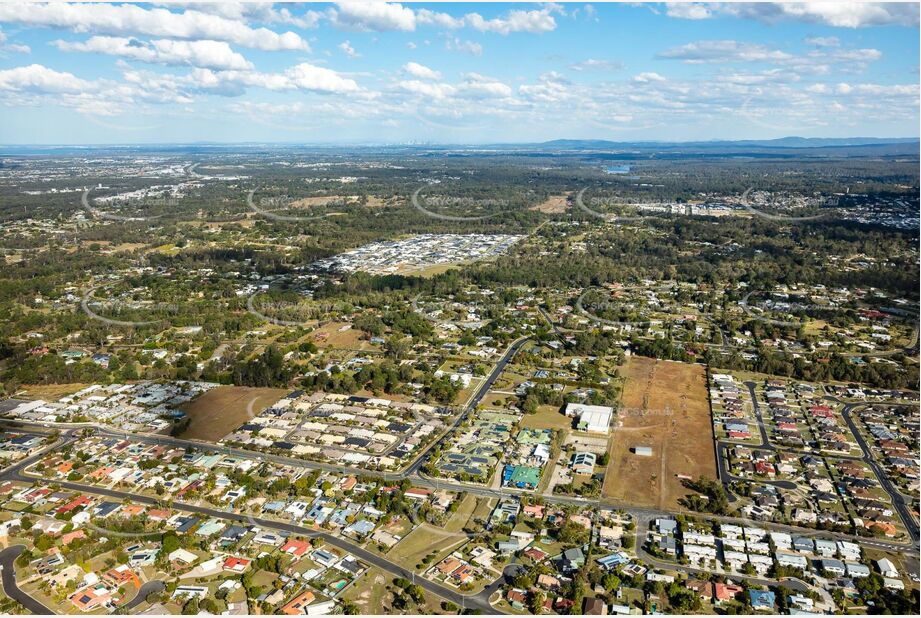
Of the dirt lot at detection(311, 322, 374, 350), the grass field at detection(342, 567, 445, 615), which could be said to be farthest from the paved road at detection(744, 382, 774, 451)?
the dirt lot at detection(311, 322, 374, 350)

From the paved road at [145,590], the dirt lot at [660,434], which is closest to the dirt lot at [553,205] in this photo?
the dirt lot at [660,434]

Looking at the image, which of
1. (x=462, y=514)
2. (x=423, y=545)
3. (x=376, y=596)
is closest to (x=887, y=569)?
(x=462, y=514)

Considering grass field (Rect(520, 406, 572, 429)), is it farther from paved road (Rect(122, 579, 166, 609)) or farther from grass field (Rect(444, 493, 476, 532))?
paved road (Rect(122, 579, 166, 609))

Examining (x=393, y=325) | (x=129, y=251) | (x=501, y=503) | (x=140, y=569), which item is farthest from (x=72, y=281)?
(x=501, y=503)

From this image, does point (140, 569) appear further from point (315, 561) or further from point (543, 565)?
point (543, 565)

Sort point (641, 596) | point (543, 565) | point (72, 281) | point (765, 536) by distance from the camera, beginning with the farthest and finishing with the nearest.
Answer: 1. point (72, 281)
2. point (765, 536)
3. point (543, 565)
4. point (641, 596)
